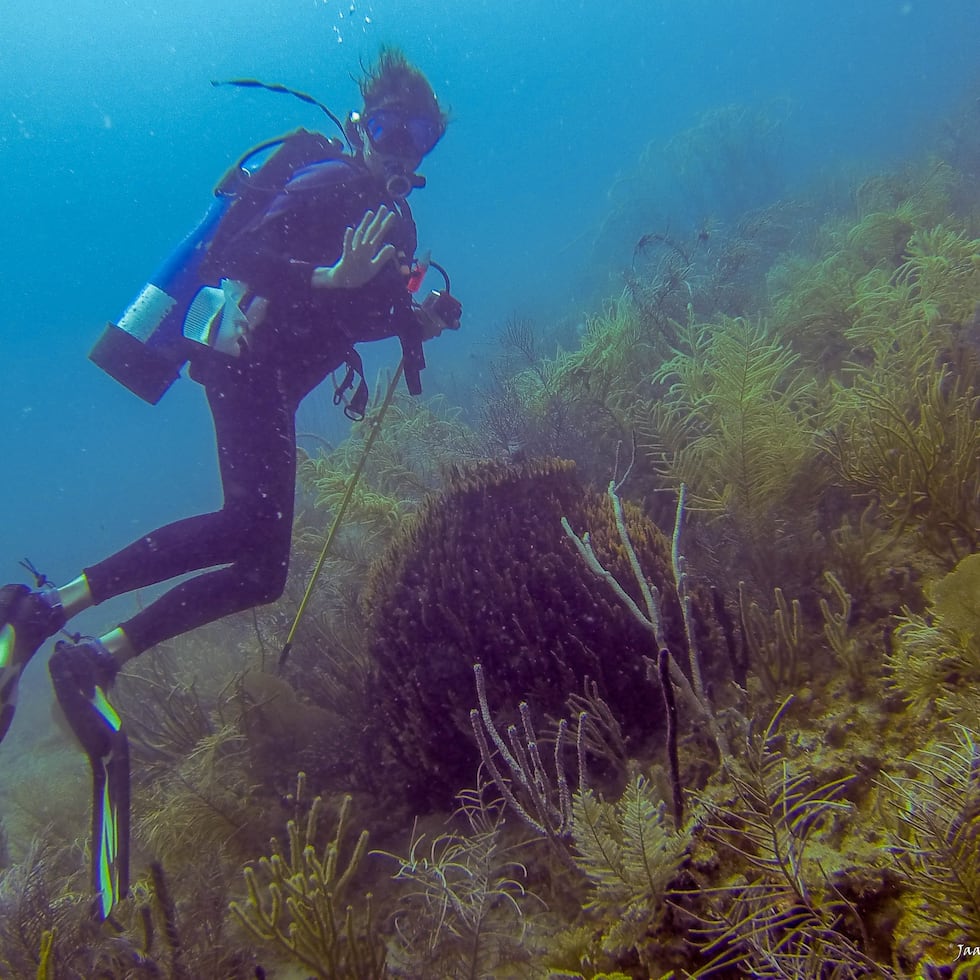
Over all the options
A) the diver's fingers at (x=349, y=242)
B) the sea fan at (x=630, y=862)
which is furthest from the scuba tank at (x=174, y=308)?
the sea fan at (x=630, y=862)

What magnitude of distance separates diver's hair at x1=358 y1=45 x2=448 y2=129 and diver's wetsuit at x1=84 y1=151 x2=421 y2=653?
0.88 metres

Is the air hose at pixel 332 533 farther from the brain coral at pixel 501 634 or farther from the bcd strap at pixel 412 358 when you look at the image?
the brain coral at pixel 501 634

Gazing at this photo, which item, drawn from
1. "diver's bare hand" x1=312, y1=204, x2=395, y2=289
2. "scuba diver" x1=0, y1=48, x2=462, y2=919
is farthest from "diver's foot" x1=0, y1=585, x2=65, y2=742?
"diver's bare hand" x1=312, y1=204, x2=395, y2=289

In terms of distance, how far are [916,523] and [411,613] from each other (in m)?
2.58

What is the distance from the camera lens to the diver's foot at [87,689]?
290cm

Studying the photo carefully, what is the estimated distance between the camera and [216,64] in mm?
78125

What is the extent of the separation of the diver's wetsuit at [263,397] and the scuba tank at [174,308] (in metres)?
0.17

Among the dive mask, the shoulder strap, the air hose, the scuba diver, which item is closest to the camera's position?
the scuba diver

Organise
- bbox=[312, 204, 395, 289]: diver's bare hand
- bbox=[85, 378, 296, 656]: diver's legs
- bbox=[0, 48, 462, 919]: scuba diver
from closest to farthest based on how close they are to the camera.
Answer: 1. bbox=[0, 48, 462, 919]: scuba diver
2. bbox=[85, 378, 296, 656]: diver's legs
3. bbox=[312, 204, 395, 289]: diver's bare hand

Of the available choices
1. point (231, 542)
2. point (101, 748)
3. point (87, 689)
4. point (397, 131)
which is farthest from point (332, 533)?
point (397, 131)

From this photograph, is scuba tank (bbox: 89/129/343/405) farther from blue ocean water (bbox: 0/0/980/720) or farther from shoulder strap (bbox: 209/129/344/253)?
blue ocean water (bbox: 0/0/980/720)

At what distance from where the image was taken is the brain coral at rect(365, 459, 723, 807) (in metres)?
2.52

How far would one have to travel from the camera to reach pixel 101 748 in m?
2.89

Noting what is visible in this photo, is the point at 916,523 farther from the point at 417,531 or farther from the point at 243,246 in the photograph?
the point at 243,246
